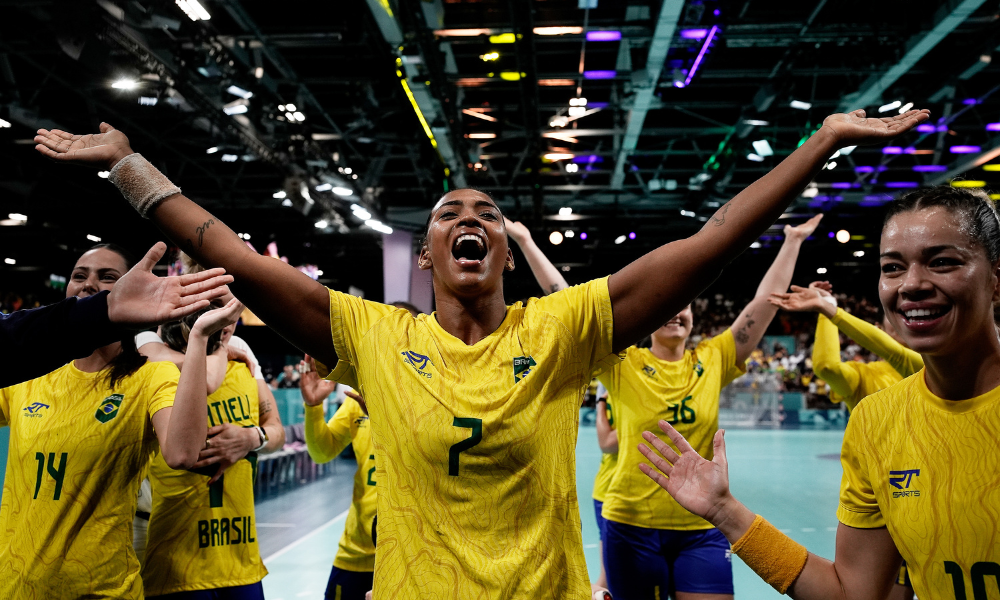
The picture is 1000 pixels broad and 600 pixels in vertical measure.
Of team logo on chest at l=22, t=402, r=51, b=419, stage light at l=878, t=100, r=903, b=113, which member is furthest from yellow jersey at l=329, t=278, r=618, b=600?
stage light at l=878, t=100, r=903, b=113

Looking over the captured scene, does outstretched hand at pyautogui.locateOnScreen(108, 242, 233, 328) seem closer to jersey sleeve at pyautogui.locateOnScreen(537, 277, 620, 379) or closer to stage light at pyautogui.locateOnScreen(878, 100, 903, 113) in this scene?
jersey sleeve at pyautogui.locateOnScreen(537, 277, 620, 379)

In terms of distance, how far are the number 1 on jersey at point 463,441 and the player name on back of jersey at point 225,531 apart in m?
1.74

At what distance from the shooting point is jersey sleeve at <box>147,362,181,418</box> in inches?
99.4

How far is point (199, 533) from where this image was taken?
9.61ft

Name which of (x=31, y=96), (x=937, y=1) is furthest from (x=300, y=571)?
(x=937, y=1)

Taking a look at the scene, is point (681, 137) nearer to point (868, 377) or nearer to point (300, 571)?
point (868, 377)

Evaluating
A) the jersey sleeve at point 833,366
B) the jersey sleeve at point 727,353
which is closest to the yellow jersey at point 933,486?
the jersey sleeve at point 727,353

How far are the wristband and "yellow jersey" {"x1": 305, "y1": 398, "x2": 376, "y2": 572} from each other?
1968mm

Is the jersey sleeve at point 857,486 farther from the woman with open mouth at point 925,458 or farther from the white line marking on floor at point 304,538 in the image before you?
the white line marking on floor at point 304,538

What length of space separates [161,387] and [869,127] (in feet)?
8.20

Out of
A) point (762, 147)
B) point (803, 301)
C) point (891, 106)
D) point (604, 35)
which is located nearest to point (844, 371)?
point (803, 301)

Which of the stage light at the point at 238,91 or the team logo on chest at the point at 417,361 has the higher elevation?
the stage light at the point at 238,91

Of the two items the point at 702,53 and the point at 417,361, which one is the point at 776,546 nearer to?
the point at 417,361

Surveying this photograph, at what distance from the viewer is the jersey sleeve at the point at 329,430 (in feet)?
13.0
